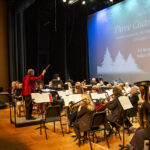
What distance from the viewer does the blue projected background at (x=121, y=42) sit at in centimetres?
953

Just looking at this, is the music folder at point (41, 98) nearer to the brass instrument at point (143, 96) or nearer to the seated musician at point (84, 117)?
the seated musician at point (84, 117)

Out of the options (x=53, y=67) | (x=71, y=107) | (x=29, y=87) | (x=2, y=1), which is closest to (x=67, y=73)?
(x=53, y=67)

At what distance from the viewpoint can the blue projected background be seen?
9531 millimetres

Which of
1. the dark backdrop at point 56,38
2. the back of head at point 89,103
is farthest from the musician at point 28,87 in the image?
the dark backdrop at point 56,38

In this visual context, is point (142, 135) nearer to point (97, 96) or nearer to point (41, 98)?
point (97, 96)

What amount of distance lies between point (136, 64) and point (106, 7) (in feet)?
12.9

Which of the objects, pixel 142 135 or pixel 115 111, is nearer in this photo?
pixel 142 135

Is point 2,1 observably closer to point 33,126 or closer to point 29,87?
point 29,87

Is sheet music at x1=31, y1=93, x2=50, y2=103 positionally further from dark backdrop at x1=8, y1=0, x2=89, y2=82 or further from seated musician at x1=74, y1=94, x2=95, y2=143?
dark backdrop at x1=8, y1=0, x2=89, y2=82

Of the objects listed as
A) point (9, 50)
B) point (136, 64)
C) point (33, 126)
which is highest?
point (9, 50)

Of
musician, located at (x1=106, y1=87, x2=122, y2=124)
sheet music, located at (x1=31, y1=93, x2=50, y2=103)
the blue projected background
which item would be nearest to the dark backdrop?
the blue projected background

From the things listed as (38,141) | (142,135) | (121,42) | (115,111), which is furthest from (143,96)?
(121,42)

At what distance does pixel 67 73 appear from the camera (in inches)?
545

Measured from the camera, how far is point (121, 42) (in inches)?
421
